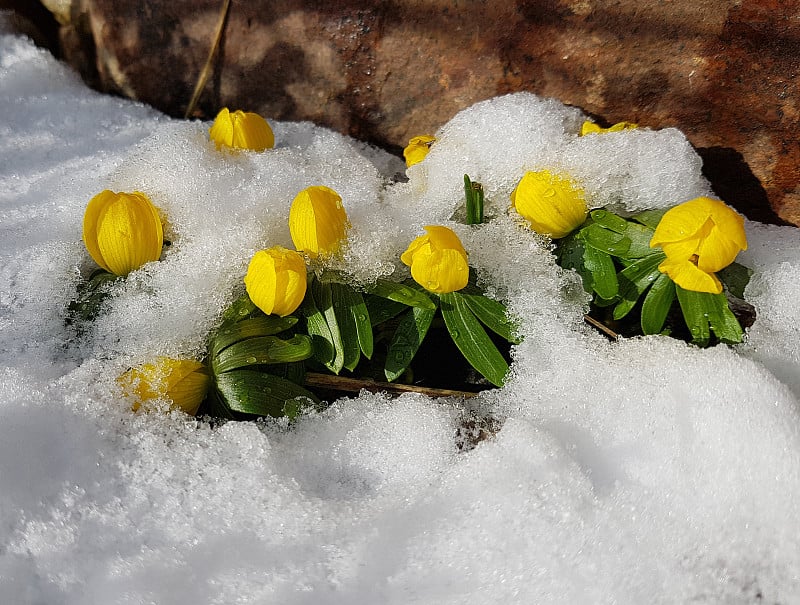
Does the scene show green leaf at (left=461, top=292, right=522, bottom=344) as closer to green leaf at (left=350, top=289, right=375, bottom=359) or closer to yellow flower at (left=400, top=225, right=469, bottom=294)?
yellow flower at (left=400, top=225, right=469, bottom=294)

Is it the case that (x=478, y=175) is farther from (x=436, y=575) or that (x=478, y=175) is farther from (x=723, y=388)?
(x=436, y=575)

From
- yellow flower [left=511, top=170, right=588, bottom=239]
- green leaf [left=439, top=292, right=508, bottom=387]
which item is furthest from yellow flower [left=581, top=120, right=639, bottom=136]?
green leaf [left=439, top=292, right=508, bottom=387]

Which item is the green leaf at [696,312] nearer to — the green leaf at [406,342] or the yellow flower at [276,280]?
the green leaf at [406,342]

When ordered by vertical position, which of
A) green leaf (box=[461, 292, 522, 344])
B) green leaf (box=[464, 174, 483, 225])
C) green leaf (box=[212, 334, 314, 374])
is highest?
green leaf (box=[464, 174, 483, 225])

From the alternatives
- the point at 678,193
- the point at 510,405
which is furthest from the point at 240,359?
the point at 678,193

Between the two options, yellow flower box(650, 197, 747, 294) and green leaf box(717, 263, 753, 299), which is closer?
yellow flower box(650, 197, 747, 294)

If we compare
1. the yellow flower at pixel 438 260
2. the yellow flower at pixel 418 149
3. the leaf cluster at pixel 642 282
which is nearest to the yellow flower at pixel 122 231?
the yellow flower at pixel 438 260

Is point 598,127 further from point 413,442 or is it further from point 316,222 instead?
point 413,442

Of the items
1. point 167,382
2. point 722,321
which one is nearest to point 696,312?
point 722,321
